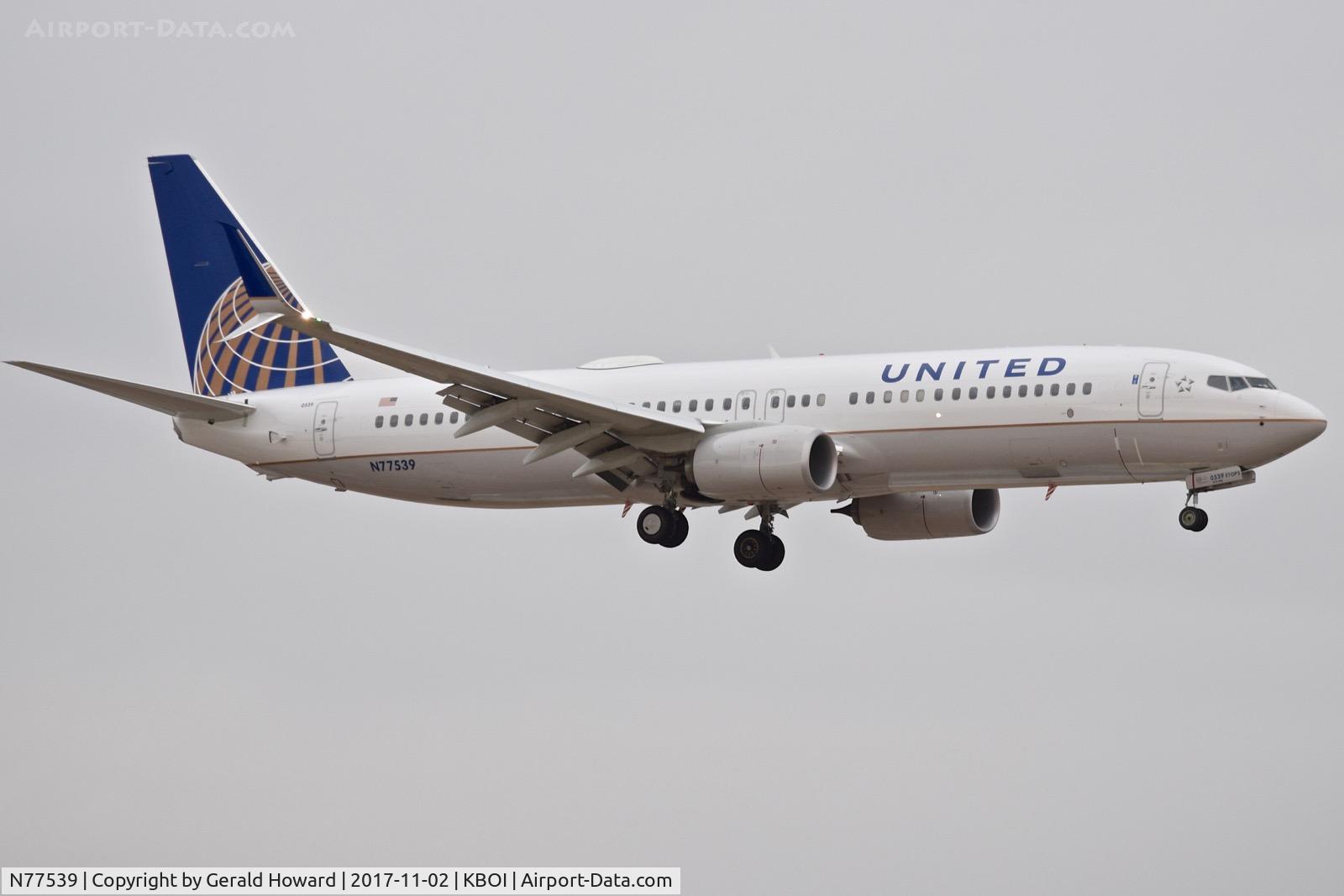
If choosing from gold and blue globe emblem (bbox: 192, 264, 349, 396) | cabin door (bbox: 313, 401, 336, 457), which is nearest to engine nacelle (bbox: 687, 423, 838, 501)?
cabin door (bbox: 313, 401, 336, 457)

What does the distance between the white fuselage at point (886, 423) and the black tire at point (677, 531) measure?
750 mm

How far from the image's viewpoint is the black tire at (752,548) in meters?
52.3

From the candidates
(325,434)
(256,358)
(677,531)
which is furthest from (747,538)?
(256,358)

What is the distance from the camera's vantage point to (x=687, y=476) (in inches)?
1950

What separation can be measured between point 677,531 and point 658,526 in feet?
1.63

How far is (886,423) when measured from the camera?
47.8 meters

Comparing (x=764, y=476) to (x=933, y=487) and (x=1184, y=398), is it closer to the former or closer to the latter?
(x=933, y=487)

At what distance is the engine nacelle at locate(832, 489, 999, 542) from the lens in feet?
175

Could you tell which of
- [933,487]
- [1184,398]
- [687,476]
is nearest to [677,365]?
[687,476]

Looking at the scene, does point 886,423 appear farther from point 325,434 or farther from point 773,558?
point 325,434

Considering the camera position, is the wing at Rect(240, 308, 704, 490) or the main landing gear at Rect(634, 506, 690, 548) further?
the main landing gear at Rect(634, 506, 690, 548)

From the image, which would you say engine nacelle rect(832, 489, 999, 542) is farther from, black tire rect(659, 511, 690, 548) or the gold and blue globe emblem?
the gold and blue globe emblem

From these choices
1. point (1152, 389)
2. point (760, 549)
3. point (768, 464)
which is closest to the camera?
point (1152, 389)

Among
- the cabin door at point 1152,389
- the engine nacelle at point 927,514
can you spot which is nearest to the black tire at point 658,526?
the engine nacelle at point 927,514
